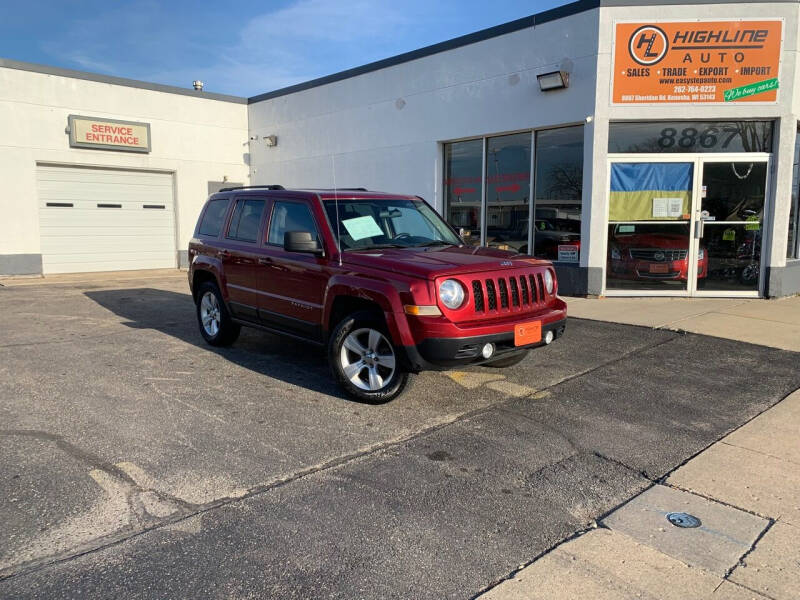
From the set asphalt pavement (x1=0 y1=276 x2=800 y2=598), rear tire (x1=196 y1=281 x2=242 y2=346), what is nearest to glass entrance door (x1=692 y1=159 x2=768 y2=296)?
asphalt pavement (x1=0 y1=276 x2=800 y2=598)

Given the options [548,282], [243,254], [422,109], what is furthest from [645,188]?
[243,254]

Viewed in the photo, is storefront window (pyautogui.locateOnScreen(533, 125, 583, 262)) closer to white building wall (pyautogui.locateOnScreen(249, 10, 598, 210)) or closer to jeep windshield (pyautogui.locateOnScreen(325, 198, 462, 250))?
white building wall (pyautogui.locateOnScreen(249, 10, 598, 210))

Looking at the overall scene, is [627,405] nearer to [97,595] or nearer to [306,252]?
[306,252]

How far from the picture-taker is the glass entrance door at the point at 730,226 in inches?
415

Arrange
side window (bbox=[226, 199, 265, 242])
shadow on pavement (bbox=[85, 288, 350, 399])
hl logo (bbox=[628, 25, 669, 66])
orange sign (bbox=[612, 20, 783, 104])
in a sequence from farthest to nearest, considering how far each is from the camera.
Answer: hl logo (bbox=[628, 25, 669, 66])
orange sign (bbox=[612, 20, 783, 104])
side window (bbox=[226, 199, 265, 242])
shadow on pavement (bbox=[85, 288, 350, 399])

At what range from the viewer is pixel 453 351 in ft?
15.1

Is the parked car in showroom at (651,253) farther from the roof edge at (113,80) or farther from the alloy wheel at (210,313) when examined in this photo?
the roof edge at (113,80)

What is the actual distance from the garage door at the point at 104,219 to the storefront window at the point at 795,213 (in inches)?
616

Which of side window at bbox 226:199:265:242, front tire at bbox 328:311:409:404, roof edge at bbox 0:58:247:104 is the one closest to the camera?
front tire at bbox 328:311:409:404

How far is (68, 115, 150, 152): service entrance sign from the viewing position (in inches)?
621

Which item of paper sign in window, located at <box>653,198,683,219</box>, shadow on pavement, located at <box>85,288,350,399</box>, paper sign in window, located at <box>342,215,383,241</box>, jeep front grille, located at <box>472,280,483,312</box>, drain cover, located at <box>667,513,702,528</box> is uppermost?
paper sign in window, located at <box>653,198,683,219</box>

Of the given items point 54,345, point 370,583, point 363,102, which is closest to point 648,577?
point 370,583

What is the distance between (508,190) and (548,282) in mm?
7157

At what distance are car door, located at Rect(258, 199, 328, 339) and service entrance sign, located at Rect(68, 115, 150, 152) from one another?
12.2 metres
